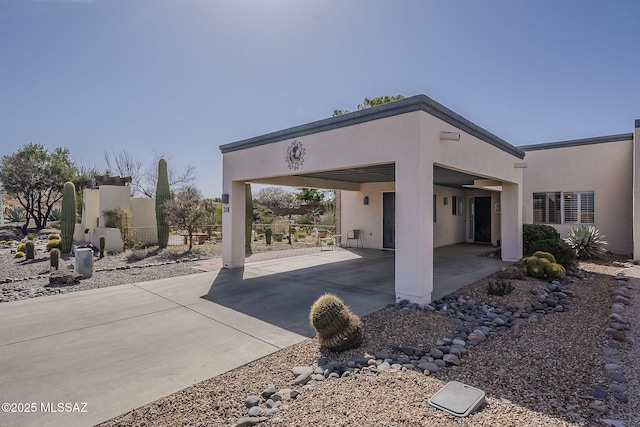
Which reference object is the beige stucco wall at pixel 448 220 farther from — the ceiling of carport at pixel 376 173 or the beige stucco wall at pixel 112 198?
the beige stucco wall at pixel 112 198

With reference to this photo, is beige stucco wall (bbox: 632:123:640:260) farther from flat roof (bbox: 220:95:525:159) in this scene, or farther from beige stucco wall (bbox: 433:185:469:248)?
beige stucco wall (bbox: 433:185:469:248)

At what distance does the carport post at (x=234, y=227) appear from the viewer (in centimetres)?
1119

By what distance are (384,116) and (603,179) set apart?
1238 centimetres

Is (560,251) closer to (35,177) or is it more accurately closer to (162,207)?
(162,207)

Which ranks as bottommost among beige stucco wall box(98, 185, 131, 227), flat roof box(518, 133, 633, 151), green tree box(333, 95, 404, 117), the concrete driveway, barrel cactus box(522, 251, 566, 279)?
the concrete driveway

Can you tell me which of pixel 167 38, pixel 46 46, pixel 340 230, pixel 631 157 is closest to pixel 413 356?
pixel 167 38

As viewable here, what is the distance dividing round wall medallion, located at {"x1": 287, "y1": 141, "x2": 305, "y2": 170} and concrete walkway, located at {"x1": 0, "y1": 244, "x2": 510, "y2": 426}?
3.17 m

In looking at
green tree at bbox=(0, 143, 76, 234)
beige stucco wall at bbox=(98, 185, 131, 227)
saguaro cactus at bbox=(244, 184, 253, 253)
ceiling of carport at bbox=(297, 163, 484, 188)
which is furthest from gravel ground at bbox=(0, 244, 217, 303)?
green tree at bbox=(0, 143, 76, 234)

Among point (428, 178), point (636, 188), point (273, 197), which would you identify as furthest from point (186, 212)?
point (273, 197)

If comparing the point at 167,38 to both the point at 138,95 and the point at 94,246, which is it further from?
the point at 94,246

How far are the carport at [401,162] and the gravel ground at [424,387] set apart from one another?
5.95 feet

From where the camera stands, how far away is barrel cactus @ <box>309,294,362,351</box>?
4.50 m

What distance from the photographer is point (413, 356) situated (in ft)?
14.4

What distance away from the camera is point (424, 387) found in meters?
3.60
